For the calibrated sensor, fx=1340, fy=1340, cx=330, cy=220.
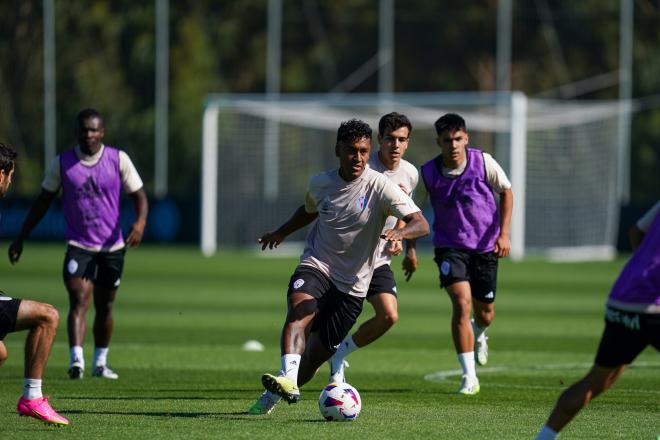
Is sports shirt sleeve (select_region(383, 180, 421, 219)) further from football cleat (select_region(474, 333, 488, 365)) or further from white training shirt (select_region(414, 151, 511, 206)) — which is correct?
football cleat (select_region(474, 333, 488, 365))

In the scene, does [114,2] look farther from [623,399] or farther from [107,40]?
[623,399]

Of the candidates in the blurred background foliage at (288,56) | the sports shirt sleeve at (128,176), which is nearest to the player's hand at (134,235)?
the sports shirt sleeve at (128,176)

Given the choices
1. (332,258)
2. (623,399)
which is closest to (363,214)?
(332,258)

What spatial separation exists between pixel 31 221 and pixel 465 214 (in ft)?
13.9

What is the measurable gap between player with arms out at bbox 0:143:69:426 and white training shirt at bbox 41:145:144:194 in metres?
4.26

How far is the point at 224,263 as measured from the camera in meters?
33.6

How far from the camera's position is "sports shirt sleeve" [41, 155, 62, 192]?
43.5 feet

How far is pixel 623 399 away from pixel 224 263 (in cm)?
2277

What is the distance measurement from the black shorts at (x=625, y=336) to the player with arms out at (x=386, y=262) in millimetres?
→ 3507

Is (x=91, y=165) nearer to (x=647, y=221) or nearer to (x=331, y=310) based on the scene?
(x=331, y=310)

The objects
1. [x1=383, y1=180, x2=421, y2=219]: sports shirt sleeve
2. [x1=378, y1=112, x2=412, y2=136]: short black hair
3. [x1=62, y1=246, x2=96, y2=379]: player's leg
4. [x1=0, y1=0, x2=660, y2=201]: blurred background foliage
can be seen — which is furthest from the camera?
[x1=0, y1=0, x2=660, y2=201]: blurred background foliage

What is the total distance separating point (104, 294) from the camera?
43.9 feet

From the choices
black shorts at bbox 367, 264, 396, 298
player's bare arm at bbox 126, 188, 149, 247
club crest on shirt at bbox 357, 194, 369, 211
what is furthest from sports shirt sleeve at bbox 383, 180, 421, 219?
player's bare arm at bbox 126, 188, 149, 247

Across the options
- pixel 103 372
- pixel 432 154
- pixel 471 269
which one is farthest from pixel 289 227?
pixel 432 154
